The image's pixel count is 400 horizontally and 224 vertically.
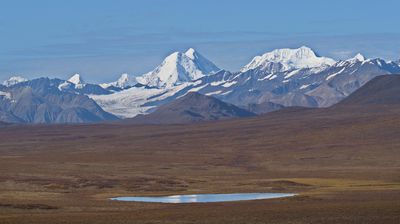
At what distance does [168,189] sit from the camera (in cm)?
10912

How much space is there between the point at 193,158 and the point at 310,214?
120404 millimetres

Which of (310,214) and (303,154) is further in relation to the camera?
(303,154)

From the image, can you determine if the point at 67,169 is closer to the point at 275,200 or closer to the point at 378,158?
the point at 378,158

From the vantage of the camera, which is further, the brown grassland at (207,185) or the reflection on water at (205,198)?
the reflection on water at (205,198)

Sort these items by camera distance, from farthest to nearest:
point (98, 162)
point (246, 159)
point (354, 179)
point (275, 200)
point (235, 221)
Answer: point (246, 159), point (98, 162), point (354, 179), point (275, 200), point (235, 221)

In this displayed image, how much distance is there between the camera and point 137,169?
154 metres

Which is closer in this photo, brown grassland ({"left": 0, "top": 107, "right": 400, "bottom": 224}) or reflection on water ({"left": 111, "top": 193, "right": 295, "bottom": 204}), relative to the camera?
brown grassland ({"left": 0, "top": 107, "right": 400, "bottom": 224})

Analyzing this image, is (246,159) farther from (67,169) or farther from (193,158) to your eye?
(67,169)

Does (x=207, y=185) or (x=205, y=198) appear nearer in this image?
(x=205, y=198)

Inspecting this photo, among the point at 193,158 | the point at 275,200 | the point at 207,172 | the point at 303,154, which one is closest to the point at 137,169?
the point at 207,172

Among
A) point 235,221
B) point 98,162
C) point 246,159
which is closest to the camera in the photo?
point 235,221

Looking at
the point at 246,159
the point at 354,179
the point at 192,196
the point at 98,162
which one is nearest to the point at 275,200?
the point at 192,196

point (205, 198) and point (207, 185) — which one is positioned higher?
point (207, 185)

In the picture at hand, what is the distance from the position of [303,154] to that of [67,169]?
5930 cm
